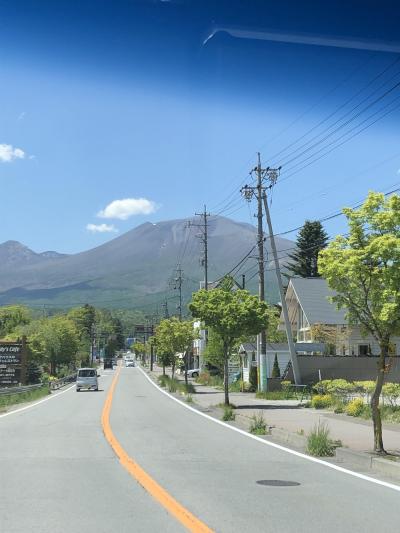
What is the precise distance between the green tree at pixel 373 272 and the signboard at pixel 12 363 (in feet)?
125

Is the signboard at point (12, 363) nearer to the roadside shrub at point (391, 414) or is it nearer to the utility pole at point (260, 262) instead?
the utility pole at point (260, 262)

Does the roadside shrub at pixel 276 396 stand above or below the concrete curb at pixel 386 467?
above

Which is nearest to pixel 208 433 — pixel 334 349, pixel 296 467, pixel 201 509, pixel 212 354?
pixel 296 467

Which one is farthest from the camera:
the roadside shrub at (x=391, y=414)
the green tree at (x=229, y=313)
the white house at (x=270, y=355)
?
the white house at (x=270, y=355)

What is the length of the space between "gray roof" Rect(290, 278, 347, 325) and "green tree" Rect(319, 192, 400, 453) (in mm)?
32134

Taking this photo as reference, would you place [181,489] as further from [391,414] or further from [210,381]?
[210,381]

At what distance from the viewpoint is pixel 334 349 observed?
Result: 47406mm

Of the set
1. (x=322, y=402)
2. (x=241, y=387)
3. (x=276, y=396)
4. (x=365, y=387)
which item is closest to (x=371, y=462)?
(x=322, y=402)

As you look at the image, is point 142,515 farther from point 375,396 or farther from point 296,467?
point 375,396

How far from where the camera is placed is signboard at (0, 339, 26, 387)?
47.2 m

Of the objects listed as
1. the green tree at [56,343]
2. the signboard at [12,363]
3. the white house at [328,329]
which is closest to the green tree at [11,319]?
the green tree at [56,343]

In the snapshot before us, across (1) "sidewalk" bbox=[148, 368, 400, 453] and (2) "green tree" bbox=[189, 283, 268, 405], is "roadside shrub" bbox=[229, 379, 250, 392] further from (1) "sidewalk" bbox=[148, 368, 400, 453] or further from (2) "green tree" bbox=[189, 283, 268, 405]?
(2) "green tree" bbox=[189, 283, 268, 405]

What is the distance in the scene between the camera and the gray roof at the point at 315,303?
46.5m

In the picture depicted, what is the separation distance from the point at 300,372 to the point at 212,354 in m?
5.44
